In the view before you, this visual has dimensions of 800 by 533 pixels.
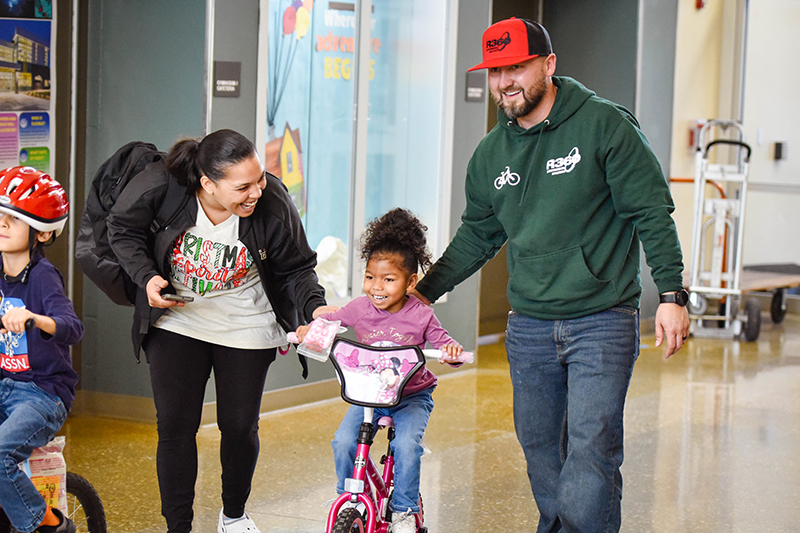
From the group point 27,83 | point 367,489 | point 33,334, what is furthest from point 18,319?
point 27,83

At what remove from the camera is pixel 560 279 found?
9.40 ft

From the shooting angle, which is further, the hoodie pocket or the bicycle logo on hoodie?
the bicycle logo on hoodie

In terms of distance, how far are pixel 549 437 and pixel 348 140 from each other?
341 cm

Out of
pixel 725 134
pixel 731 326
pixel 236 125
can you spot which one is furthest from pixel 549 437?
pixel 725 134

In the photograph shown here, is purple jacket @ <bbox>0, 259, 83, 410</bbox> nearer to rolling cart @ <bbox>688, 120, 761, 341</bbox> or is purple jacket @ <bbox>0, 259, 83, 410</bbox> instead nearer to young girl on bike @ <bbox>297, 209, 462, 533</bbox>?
young girl on bike @ <bbox>297, 209, 462, 533</bbox>

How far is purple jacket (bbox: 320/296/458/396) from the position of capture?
3131 millimetres

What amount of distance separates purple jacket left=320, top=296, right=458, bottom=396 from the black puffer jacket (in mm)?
136

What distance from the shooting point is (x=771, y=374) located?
7.30 m

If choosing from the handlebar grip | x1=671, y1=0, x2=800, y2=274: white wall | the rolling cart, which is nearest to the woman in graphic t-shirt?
the handlebar grip

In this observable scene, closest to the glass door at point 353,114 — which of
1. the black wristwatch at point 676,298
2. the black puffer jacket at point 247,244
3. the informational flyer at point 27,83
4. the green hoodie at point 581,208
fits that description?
the informational flyer at point 27,83

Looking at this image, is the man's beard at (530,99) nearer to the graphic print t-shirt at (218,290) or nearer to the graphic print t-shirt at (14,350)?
the graphic print t-shirt at (218,290)

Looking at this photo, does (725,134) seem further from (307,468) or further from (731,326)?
(307,468)

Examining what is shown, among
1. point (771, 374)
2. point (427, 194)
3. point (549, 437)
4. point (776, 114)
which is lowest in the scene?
point (771, 374)

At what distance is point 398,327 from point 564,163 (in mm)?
766
